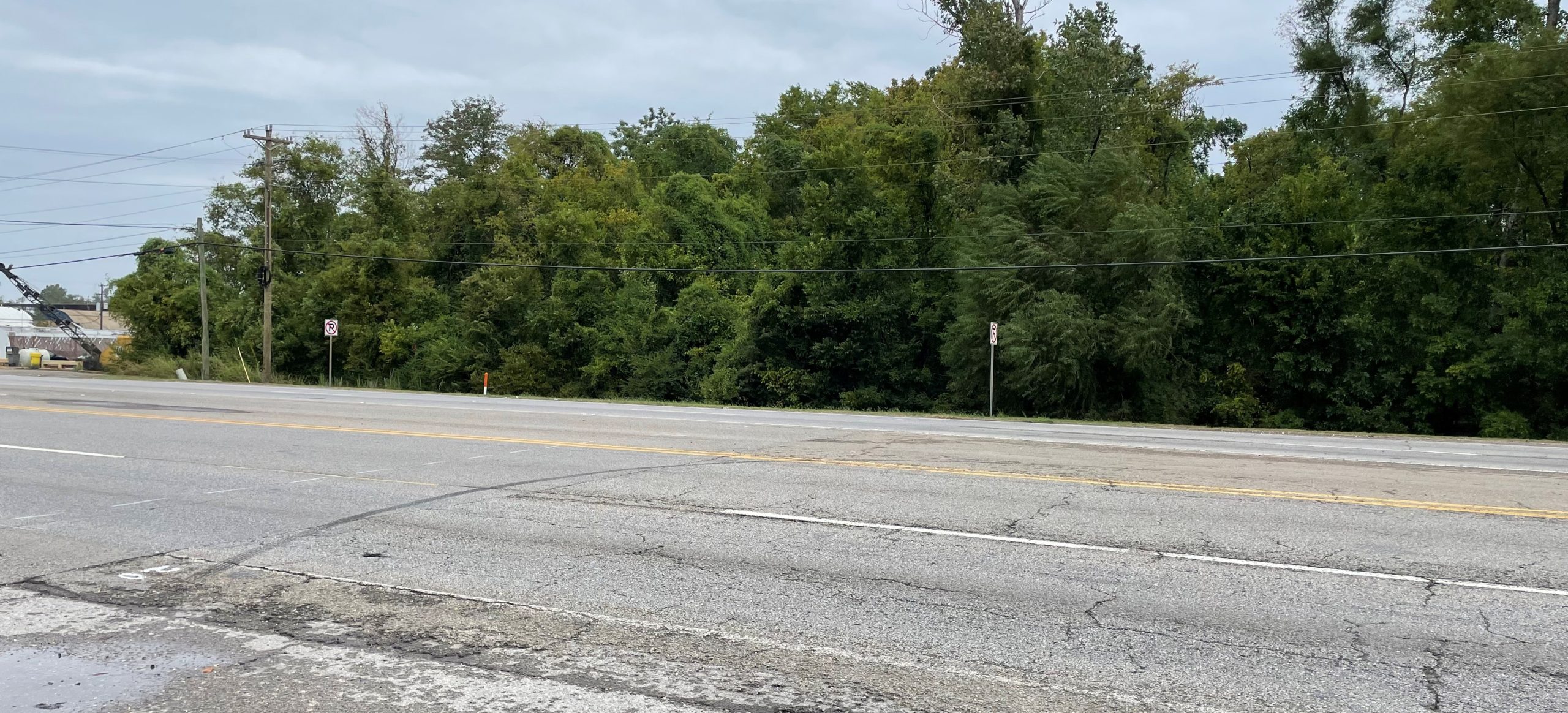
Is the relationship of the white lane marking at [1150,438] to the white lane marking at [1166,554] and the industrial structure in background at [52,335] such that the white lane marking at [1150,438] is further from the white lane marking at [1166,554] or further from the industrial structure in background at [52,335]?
the industrial structure in background at [52,335]

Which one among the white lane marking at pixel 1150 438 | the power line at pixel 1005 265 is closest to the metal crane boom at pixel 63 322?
the power line at pixel 1005 265

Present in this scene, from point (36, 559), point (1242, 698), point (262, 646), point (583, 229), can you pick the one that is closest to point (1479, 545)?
point (1242, 698)

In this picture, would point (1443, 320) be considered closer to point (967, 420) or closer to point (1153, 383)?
point (1153, 383)

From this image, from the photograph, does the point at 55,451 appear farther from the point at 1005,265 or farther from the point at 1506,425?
the point at 1506,425

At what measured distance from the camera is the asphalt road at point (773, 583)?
16.6 ft

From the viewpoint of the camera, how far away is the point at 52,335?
9475cm

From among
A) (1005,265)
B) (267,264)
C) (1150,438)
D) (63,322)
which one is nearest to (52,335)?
(63,322)

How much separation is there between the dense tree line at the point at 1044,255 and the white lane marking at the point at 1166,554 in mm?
26068

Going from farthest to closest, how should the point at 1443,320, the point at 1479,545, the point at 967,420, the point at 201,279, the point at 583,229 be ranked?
the point at 583,229 → the point at 201,279 → the point at 1443,320 → the point at 967,420 → the point at 1479,545

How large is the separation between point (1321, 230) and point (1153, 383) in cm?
756

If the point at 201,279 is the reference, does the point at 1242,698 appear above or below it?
below

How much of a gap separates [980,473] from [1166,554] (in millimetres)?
4340

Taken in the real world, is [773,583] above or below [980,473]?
below

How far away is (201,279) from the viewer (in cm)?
4784
